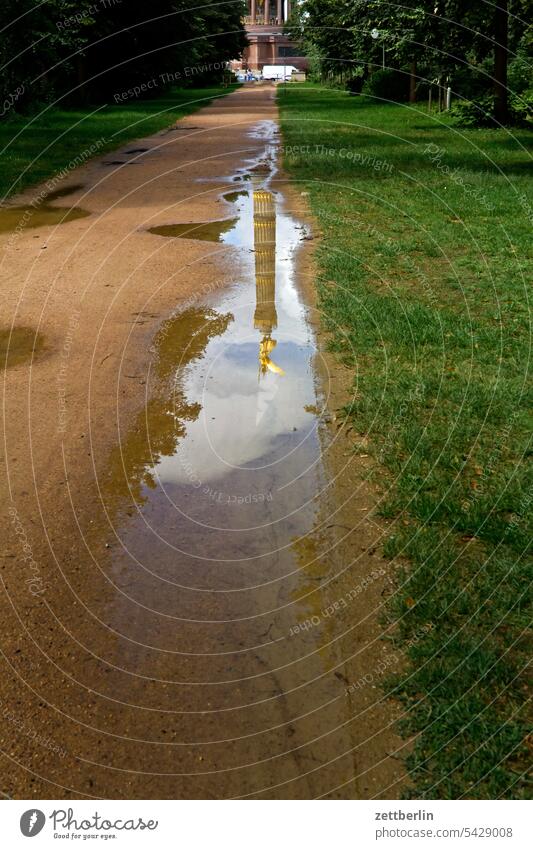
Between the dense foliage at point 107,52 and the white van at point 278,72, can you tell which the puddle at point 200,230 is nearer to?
the dense foliage at point 107,52

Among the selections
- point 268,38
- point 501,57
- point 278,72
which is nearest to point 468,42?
point 501,57

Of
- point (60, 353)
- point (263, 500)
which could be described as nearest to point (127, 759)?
point (263, 500)

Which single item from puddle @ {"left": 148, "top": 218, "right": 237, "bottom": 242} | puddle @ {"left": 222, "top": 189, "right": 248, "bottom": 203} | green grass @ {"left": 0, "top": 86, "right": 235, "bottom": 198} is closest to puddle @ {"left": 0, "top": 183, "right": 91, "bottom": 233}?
green grass @ {"left": 0, "top": 86, "right": 235, "bottom": 198}

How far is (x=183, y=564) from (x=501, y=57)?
2276 centimetres

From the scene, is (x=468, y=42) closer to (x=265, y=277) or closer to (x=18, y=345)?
(x=265, y=277)

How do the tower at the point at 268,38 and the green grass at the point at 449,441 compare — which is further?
the tower at the point at 268,38

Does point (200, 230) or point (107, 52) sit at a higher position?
point (107, 52)

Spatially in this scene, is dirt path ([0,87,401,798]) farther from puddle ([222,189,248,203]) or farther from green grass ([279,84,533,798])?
puddle ([222,189,248,203])

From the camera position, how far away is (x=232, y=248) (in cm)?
1102

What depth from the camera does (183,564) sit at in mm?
4250

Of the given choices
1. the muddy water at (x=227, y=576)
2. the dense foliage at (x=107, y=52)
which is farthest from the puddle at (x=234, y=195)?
the dense foliage at (x=107, y=52)

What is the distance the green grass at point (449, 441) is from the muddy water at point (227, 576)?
0.38 m

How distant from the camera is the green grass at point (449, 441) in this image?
3.11 meters

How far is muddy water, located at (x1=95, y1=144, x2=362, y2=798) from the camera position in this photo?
3.08 m
